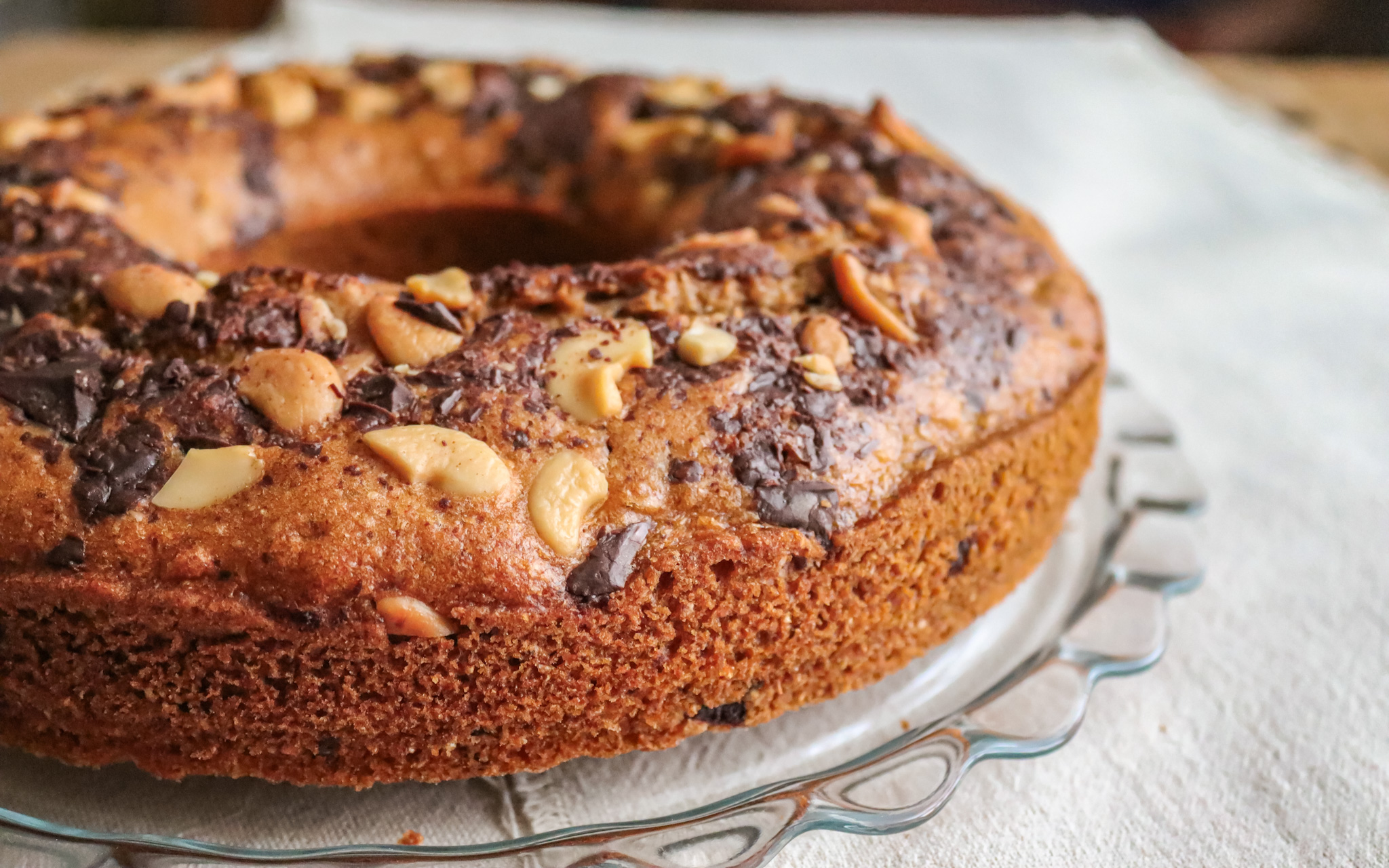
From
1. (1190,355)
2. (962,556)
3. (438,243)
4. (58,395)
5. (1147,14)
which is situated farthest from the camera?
(1147,14)

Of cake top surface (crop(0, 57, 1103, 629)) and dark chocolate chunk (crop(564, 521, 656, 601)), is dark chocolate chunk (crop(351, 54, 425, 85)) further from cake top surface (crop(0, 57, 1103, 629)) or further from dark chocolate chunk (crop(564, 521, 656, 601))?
dark chocolate chunk (crop(564, 521, 656, 601))

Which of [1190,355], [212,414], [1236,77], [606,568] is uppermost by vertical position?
[212,414]

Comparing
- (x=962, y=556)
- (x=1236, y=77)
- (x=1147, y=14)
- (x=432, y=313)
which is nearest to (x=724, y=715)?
(x=962, y=556)

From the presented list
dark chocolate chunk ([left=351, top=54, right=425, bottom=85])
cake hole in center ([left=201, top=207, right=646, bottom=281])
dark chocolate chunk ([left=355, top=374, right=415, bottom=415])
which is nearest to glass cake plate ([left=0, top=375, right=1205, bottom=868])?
dark chocolate chunk ([left=355, top=374, right=415, bottom=415])

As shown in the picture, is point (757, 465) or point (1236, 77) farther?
point (1236, 77)

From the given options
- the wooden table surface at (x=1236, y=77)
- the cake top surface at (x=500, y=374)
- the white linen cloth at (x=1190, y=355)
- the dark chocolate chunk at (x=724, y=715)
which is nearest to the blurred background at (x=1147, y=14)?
the wooden table surface at (x=1236, y=77)

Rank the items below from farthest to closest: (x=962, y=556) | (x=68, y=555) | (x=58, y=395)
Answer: (x=962, y=556) → (x=58, y=395) → (x=68, y=555)

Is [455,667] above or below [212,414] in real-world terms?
below

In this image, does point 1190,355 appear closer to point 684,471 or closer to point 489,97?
point 489,97
